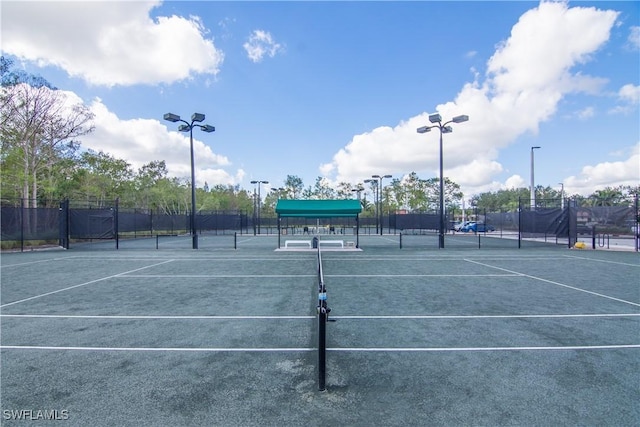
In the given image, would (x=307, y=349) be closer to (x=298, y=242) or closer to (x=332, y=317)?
(x=332, y=317)

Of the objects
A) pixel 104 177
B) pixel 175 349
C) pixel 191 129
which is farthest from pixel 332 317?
pixel 104 177

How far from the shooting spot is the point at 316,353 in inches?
192

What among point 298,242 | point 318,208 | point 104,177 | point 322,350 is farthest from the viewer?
point 104,177

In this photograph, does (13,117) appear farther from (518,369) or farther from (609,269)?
(609,269)

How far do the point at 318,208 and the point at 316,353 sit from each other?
1685cm

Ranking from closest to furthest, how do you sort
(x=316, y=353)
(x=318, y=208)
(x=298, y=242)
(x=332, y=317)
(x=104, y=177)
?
(x=316, y=353)
(x=332, y=317)
(x=298, y=242)
(x=318, y=208)
(x=104, y=177)

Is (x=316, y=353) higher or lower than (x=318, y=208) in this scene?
lower

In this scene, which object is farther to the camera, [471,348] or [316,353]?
[471,348]

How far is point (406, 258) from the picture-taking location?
16.4 meters

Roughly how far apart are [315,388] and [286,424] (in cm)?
73

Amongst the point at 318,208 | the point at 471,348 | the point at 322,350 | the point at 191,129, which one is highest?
the point at 191,129

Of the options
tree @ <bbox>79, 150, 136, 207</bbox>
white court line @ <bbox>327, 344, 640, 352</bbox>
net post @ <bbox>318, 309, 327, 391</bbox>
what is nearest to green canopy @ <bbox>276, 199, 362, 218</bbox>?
white court line @ <bbox>327, 344, 640, 352</bbox>

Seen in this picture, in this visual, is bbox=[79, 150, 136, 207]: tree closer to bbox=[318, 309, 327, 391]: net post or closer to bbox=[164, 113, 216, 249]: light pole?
bbox=[164, 113, 216, 249]: light pole

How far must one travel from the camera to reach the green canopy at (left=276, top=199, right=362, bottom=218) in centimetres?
2131
